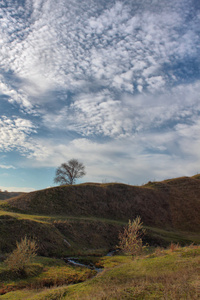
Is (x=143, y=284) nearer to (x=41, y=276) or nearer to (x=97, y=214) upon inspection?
(x=41, y=276)

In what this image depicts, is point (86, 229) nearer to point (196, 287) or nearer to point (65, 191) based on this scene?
point (65, 191)

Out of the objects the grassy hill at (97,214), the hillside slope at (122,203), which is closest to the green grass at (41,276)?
the grassy hill at (97,214)

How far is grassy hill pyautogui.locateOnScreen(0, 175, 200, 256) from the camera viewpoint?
1067 inches

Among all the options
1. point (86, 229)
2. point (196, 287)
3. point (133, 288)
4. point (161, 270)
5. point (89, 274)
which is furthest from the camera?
point (86, 229)

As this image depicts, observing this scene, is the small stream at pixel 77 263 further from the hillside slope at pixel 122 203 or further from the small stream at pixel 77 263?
the hillside slope at pixel 122 203

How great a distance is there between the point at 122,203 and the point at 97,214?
28.0ft

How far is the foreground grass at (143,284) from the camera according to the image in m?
9.03

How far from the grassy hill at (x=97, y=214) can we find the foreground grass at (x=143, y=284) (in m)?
12.7

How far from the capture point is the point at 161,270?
13.7 m

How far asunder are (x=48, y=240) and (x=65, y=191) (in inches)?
903

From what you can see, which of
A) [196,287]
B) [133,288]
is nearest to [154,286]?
[133,288]

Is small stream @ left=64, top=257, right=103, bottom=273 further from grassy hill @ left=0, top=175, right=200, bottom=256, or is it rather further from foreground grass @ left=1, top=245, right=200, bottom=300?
foreground grass @ left=1, top=245, right=200, bottom=300

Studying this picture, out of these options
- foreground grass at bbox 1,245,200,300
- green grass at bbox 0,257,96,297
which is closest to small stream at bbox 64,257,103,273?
green grass at bbox 0,257,96,297

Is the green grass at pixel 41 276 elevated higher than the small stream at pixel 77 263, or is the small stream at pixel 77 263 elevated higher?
the green grass at pixel 41 276
